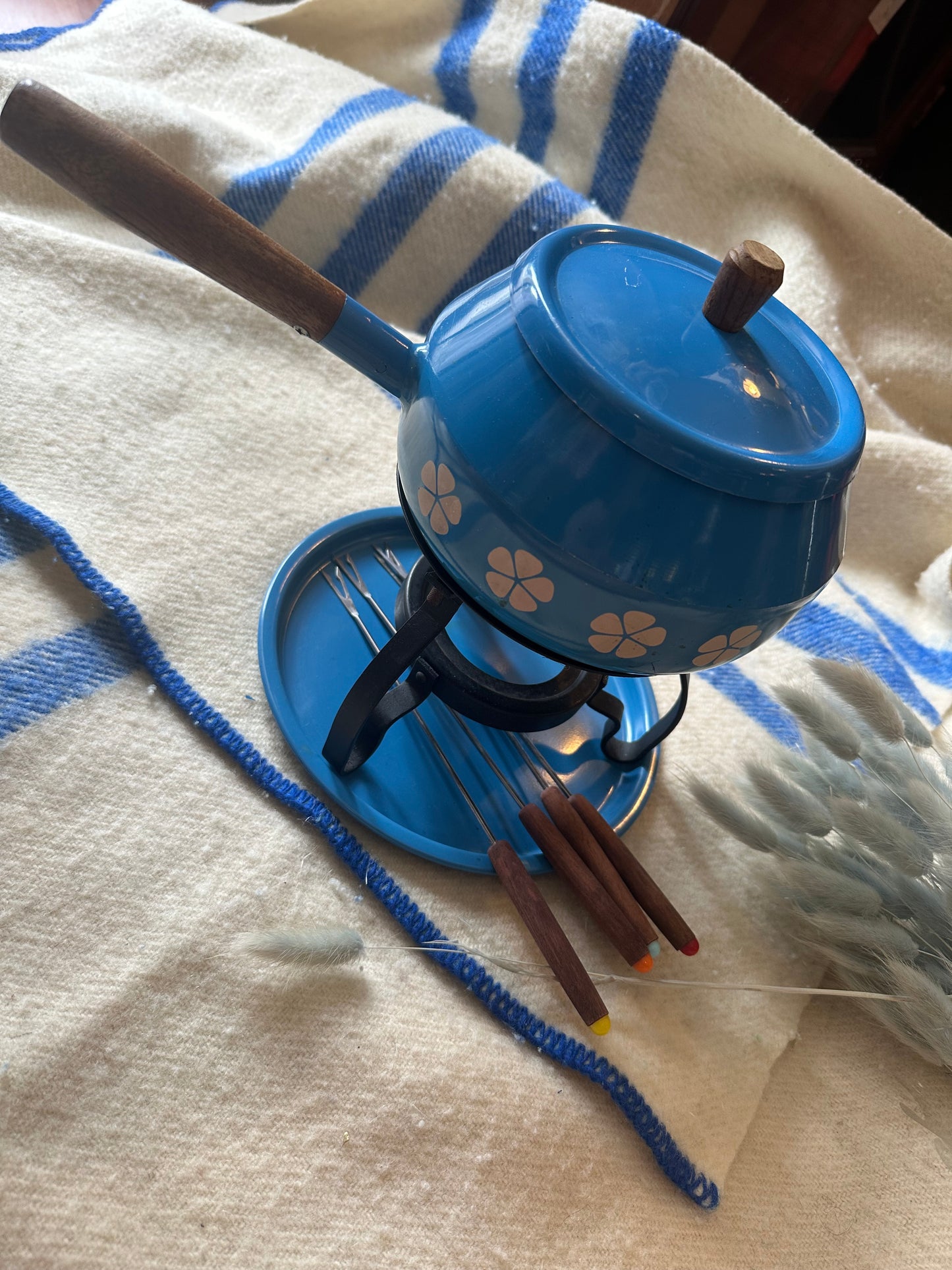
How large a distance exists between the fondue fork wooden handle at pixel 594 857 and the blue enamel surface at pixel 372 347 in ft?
0.85

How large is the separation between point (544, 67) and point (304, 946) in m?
0.85

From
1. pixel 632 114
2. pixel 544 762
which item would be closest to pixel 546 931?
pixel 544 762

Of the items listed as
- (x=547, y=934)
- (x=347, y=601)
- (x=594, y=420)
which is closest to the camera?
(x=594, y=420)

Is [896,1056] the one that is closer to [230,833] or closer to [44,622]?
[230,833]

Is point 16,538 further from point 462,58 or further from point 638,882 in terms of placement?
point 462,58

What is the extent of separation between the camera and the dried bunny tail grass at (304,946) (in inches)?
18.4

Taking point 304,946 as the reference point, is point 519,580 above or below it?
above

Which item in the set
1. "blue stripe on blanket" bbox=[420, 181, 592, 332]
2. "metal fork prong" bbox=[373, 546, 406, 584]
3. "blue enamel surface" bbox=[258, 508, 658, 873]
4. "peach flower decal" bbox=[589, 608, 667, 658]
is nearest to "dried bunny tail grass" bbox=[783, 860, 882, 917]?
"blue enamel surface" bbox=[258, 508, 658, 873]

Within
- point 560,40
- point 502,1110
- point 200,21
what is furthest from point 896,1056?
point 200,21

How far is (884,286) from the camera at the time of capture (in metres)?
0.92

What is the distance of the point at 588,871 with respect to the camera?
537mm

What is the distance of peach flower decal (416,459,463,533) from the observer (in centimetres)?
42

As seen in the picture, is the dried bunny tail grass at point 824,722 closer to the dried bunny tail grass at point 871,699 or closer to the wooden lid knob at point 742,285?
the dried bunny tail grass at point 871,699

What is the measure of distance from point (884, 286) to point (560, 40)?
402 mm
